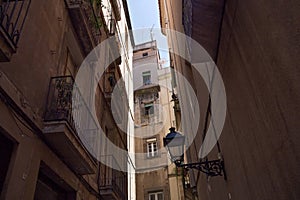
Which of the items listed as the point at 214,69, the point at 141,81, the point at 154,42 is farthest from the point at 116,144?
the point at 154,42

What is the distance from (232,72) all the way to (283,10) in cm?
135

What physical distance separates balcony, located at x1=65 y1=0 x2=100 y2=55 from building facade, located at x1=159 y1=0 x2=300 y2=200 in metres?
4.33

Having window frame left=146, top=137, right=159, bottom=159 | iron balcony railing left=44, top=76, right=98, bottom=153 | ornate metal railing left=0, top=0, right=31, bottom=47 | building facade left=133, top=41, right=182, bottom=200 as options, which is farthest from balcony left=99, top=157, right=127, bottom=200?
window frame left=146, top=137, right=159, bottom=159

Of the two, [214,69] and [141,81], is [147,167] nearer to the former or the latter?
[141,81]

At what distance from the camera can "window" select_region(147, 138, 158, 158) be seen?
766 inches

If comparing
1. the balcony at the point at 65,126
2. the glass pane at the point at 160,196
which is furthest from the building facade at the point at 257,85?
the glass pane at the point at 160,196

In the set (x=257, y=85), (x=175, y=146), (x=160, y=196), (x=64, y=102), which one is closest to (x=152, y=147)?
(x=160, y=196)

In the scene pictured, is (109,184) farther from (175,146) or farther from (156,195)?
(156,195)

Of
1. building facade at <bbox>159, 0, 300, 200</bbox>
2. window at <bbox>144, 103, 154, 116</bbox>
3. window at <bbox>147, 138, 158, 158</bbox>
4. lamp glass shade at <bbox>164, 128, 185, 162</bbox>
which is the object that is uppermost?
window at <bbox>144, 103, 154, 116</bbox>

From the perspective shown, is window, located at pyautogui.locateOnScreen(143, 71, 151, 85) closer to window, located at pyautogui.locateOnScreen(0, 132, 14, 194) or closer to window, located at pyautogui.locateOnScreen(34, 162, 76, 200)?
window, located at pyautogui.locateOnScreen(34, 162, 76, 200)

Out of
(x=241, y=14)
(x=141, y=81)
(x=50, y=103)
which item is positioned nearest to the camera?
(x=241, y=14)

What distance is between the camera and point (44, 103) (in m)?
5.12

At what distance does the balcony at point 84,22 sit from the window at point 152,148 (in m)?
12.6

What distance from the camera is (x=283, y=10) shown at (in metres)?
1.65
